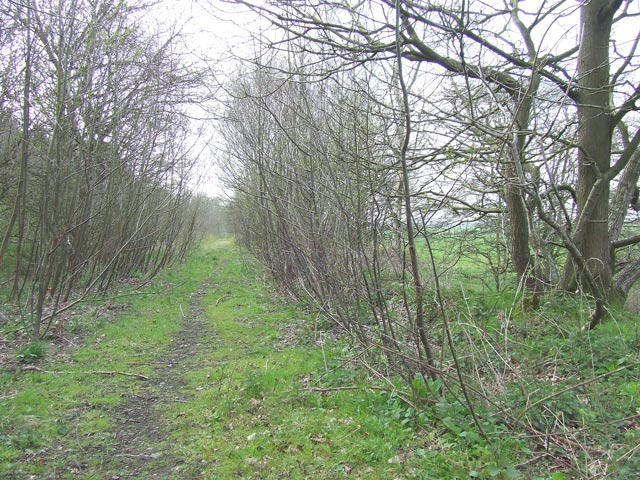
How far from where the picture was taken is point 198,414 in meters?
5.33

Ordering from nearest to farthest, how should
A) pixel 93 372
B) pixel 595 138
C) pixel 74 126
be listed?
1. pixel 93 372
2. pixel 595 138
3. pixel 74 126

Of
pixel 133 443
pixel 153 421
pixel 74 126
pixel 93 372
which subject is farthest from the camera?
pixel 74 126

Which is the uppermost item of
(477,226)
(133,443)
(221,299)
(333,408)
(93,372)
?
(477,226)

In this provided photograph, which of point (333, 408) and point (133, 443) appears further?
point (333, 408)

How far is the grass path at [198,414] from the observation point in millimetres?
4133

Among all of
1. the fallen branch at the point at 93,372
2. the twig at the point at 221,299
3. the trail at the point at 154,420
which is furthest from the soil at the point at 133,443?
the twig at the point at 221,299

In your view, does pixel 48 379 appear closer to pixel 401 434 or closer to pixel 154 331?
pixel 154 331

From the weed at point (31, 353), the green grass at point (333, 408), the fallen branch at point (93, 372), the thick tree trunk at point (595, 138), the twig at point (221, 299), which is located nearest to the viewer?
the green grass at point (333, 408)

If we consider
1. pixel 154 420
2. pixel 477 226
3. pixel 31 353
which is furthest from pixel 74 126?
pixel 477 226

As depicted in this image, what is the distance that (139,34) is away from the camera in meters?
9.89

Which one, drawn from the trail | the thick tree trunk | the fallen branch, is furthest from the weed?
the thick tree trunk

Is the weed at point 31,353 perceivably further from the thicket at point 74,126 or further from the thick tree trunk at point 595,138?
the thick tree trunk at point 595,138

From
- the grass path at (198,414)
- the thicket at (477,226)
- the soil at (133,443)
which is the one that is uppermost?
the thicket at (477,226)

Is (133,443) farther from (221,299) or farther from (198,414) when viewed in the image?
(221,299)
